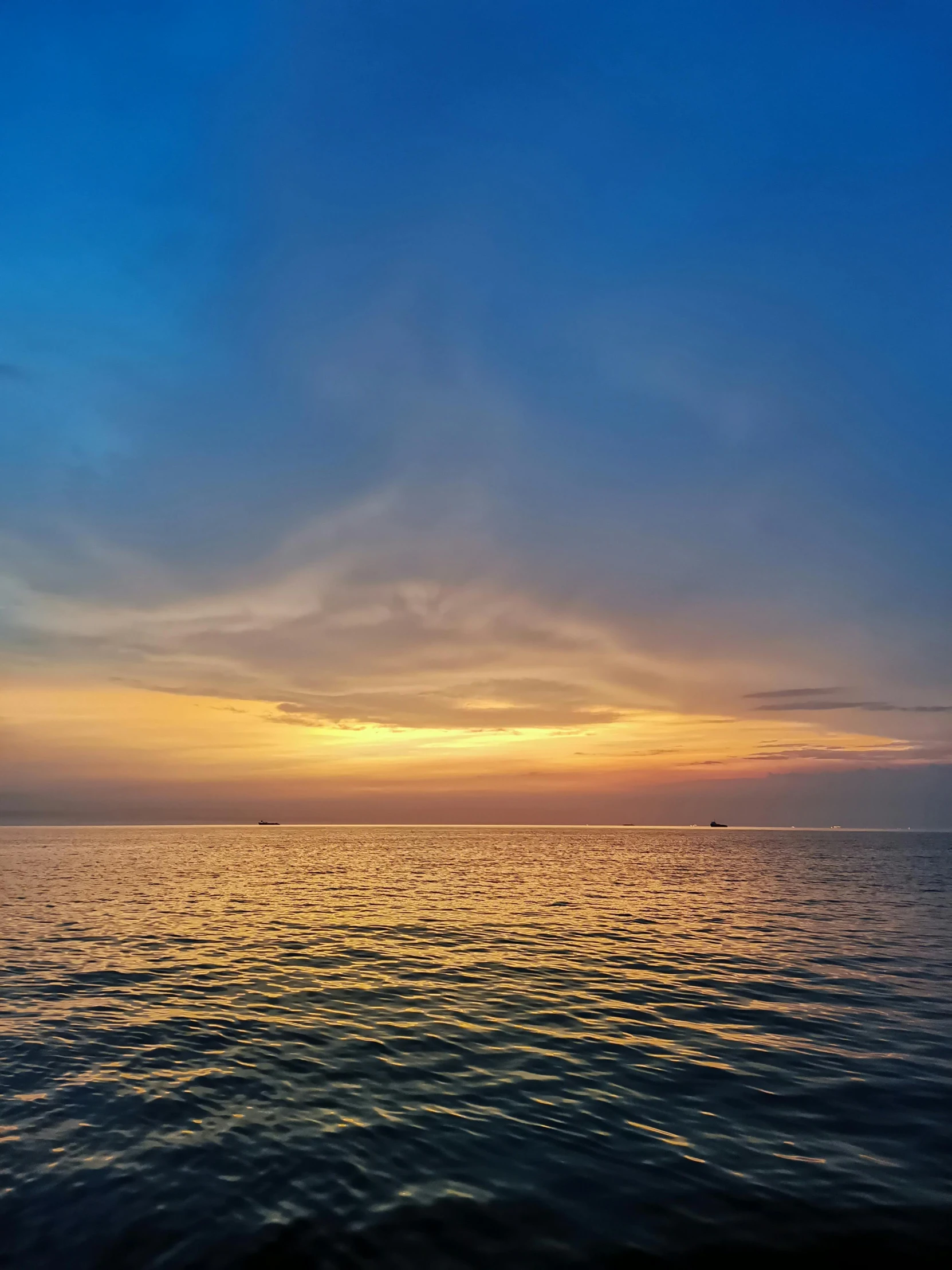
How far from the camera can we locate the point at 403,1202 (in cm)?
1185

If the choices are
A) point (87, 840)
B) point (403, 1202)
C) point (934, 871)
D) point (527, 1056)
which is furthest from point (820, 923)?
point (87, 840)

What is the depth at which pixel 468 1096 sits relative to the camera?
1650cm

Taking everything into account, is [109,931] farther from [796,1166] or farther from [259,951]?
[796,1166]

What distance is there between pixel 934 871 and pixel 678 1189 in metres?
105

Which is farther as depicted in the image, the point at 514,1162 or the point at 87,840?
the point at 87,840

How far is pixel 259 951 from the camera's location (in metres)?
34.8

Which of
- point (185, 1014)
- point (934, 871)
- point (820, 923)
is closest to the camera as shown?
point (185, 1014)

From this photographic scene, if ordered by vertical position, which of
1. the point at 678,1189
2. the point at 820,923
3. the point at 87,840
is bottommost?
the point at 87,840

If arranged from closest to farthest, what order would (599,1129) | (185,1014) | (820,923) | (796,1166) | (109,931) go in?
(796,1166) → (599,1129) → (185,1014) → (109,931) → (820,923)

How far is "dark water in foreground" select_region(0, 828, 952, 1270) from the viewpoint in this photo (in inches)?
439

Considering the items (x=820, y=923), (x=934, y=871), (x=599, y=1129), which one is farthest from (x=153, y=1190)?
(x=934, y=871)

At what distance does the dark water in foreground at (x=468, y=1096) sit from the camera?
1114cm

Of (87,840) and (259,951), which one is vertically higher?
(259,951)

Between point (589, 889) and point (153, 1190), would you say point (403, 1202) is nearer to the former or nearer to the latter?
point (153, 1190)
